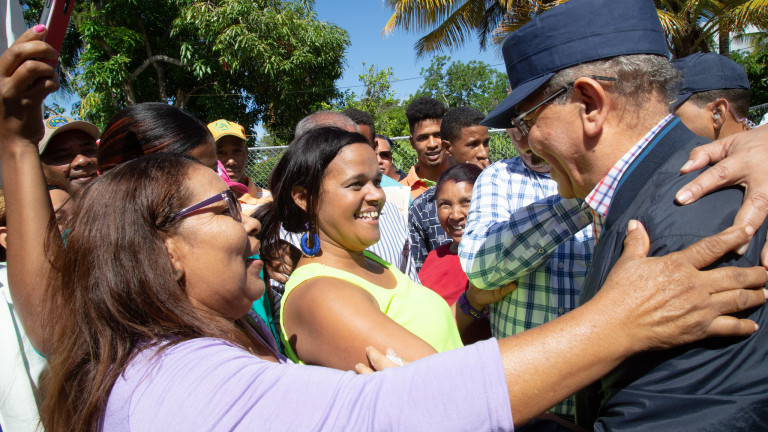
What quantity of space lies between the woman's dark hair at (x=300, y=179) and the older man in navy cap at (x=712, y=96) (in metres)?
1.98

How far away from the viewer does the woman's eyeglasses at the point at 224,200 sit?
51.9 inches

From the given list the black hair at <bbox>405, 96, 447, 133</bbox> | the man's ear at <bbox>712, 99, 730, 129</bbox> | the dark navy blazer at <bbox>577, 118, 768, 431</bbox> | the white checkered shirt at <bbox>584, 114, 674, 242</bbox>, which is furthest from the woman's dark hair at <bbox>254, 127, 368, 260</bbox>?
the black hair at <bbox>405, 96, 447, 133</bbox>

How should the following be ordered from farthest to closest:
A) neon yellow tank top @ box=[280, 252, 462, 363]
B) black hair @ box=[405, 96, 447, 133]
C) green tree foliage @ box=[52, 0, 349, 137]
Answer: green tree foliage @ box=[52, 0, 349, 137], black hair @ box=[405, 96, 447, 133], neon yellow tank top @ box=[280, 252, 462, 363]

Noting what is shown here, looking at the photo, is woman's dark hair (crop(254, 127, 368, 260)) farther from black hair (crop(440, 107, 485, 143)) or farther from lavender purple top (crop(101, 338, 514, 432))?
black hair (crop(440, 107, 485, 143))

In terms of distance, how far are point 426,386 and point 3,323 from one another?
62.6 inches

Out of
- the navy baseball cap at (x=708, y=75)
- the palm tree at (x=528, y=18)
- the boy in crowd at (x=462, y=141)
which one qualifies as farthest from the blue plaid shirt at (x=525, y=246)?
the palm tree at (x=528, y=18)

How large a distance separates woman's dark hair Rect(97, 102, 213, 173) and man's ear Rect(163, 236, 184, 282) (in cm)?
79

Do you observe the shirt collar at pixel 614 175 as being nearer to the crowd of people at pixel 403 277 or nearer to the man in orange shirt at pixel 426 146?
the crowd of people at pixel 403 277

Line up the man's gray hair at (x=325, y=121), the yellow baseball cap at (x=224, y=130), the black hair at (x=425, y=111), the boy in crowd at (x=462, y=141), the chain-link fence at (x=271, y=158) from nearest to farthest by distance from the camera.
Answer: the man's gray hair at (x=325, y=121) → the boy in crowd at (x=462, y=141) → the yellow baseball cap at (x=224, y=130) → the black hair at (x=425, y=111) → the chain-link fence at (x=271, y=158)

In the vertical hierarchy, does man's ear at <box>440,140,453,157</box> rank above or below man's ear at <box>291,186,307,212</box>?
above

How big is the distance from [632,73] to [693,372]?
910 millimetres

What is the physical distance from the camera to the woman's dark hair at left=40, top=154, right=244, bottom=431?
1147mm

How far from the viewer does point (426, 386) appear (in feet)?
3.22

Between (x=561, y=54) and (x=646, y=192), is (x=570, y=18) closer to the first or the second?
(x=561, y=54)
